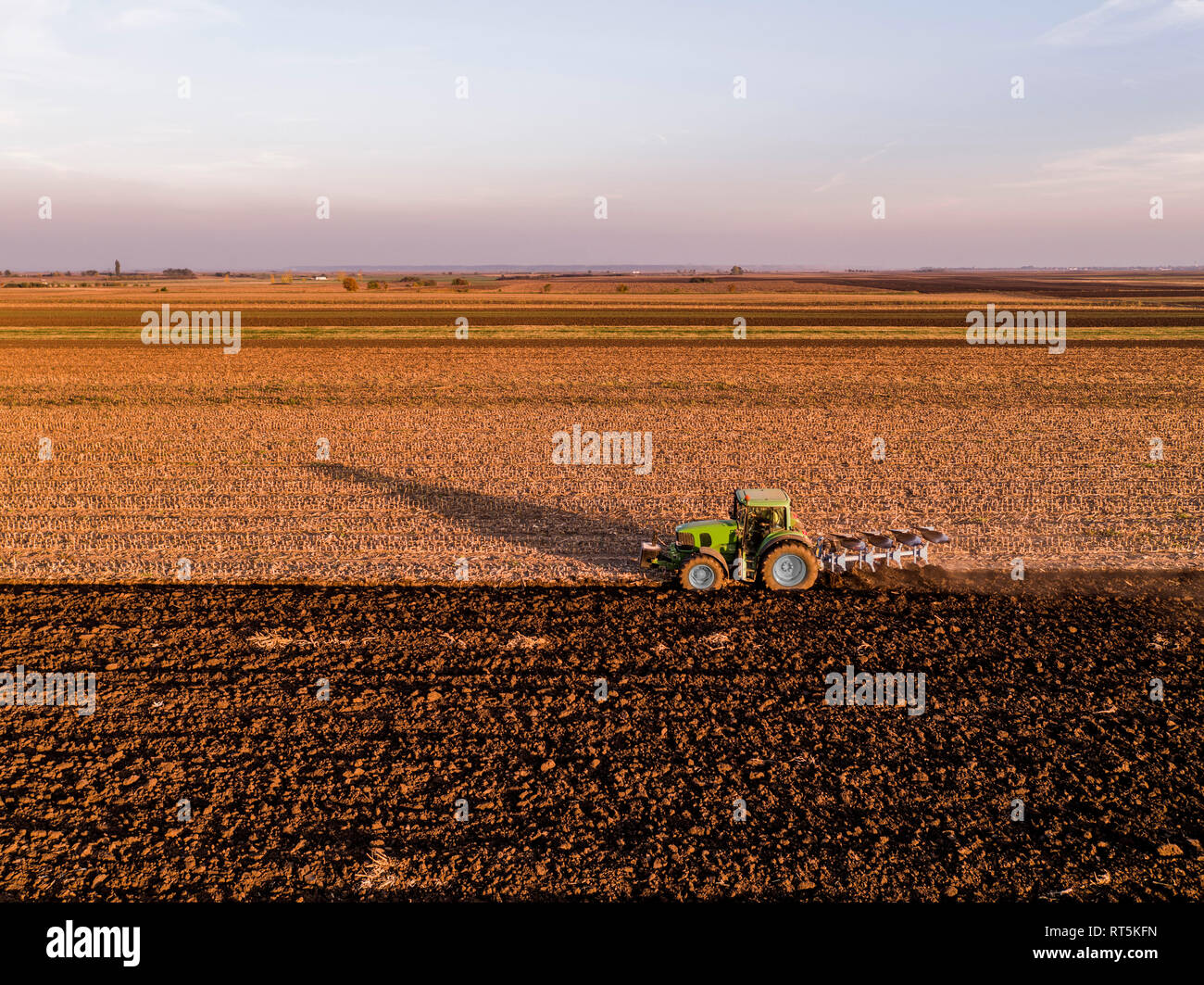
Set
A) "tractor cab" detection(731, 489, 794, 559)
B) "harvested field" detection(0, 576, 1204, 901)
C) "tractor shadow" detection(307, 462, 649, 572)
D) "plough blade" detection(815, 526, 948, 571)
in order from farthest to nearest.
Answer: "tractor shadow" detection(307, 462, 649, 572), "plough blade" detection(815, 526, 948, 571), "tractor cab" detection(731, 489, 794, 559), "harvested field" detection(0, 576, 1204, 901)

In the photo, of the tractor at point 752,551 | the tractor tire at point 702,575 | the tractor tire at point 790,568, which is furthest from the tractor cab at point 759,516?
the tractor tire at point 702,575

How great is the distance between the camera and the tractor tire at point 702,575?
39.5ft

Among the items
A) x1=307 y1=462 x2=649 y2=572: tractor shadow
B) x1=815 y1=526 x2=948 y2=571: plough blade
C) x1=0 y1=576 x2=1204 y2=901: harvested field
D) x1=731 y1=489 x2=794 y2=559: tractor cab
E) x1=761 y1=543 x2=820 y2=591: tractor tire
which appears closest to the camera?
x1=0 y1=576 x2=1204 y2=901: harvested field

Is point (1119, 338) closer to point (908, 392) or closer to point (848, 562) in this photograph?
point (908, 392)

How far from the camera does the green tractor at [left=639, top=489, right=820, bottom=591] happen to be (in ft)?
39.3

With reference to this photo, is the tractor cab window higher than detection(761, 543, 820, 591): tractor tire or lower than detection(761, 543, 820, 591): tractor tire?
higher

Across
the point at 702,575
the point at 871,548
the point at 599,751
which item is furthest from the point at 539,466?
the point at 599,751

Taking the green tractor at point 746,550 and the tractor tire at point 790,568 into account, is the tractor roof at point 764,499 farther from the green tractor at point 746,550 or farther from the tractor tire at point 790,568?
the tractor tire at point 790,568

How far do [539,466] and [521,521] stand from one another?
4594 millimetres

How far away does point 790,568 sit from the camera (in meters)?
12.2

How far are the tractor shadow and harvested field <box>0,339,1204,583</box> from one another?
0.22 ft

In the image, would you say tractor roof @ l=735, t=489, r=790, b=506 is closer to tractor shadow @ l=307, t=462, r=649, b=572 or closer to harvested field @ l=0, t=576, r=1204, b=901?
harvested field @ l=0, t=576, r=1204, b=901

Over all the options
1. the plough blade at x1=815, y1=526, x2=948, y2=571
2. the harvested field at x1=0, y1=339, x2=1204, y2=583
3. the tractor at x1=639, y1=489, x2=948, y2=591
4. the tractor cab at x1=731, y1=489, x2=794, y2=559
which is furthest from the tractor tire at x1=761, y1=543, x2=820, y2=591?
the harvested field at x1=0, y1=339, x2=1204, y2=583

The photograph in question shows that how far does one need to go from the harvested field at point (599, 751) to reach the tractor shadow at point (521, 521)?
2405mm
